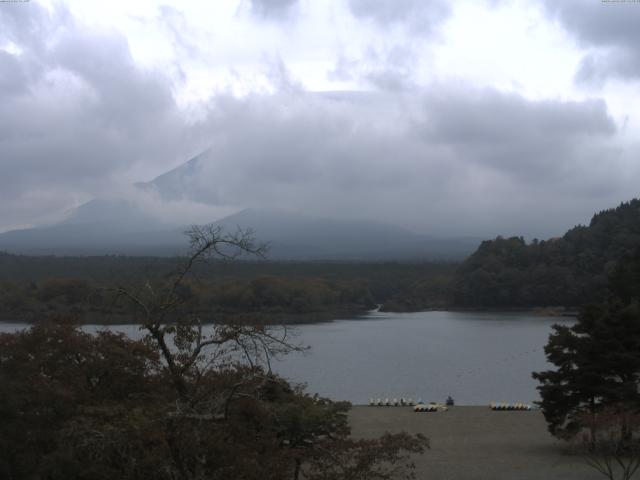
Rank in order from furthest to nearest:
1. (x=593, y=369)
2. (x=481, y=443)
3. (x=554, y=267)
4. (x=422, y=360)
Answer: (x=554, y=267) < (x=422, y=360) < (x=481, y=443) < (x=593, y=369)

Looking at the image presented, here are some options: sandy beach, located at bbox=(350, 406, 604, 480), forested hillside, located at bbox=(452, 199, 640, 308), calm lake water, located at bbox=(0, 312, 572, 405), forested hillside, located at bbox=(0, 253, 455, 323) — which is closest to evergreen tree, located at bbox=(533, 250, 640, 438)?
sandy beach, located at bbox=(350, 406, 604, 480)

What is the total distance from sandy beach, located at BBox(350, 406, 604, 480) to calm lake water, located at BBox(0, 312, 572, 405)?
2.99 metres

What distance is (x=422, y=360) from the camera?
32.4 metres

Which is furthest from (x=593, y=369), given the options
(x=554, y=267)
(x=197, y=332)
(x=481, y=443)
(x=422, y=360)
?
(x=554, y=267)

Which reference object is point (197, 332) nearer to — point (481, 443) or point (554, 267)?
point (481, 443)

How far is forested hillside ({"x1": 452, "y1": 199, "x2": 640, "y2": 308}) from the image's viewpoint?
197 feet

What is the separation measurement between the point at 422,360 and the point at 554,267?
32947 mm

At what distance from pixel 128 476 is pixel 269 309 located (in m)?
46.7

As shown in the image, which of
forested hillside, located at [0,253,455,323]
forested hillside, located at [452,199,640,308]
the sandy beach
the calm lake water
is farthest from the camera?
forested hillside, located at [452,199,640,308]

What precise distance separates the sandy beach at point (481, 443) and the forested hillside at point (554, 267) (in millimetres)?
42214

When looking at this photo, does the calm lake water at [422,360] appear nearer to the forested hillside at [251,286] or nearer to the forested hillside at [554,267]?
the forested hillside at [251,286]

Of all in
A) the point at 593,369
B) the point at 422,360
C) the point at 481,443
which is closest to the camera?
the point at 593,369

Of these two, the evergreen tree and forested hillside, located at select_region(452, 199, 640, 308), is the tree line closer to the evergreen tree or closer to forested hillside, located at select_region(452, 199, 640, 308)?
the evergreen tree

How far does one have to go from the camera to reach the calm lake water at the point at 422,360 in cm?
2439
